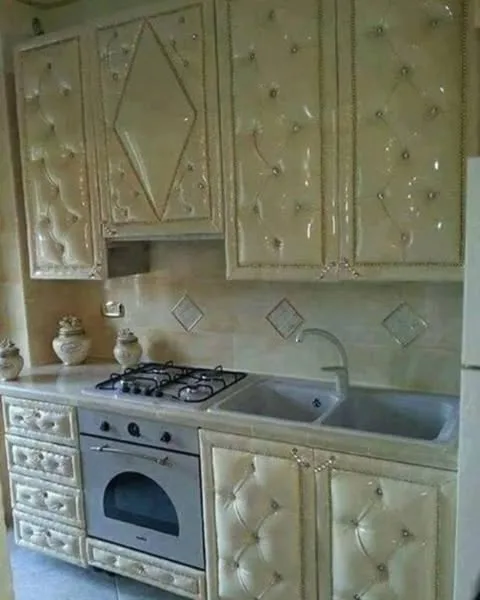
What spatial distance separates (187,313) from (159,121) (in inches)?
36.8

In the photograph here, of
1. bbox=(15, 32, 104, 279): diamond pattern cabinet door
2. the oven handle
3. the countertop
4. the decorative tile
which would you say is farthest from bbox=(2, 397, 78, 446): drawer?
the decorative tile

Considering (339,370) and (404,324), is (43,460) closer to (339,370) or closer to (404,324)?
(339,370)

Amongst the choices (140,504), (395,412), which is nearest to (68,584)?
(140,504)

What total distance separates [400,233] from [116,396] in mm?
1298

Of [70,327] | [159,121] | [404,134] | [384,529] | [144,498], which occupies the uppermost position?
[159,121]

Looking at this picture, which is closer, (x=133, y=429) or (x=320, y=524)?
(x=320, y=524)

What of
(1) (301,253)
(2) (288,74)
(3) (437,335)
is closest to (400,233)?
(1) (301,253)

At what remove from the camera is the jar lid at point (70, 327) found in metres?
2.91

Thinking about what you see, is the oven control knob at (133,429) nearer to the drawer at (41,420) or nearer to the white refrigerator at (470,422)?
the drawer at (41,420)

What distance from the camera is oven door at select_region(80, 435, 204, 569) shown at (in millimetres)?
2221

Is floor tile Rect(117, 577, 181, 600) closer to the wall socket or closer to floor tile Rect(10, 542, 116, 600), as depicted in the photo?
floor tile Rect(10, 542, 116, 600)

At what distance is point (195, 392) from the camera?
236cm

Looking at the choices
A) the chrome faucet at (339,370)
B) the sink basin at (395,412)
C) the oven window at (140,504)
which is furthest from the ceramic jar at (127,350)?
the sink basin at (395,412)

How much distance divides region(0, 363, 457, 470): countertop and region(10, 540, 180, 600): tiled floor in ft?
2.81
